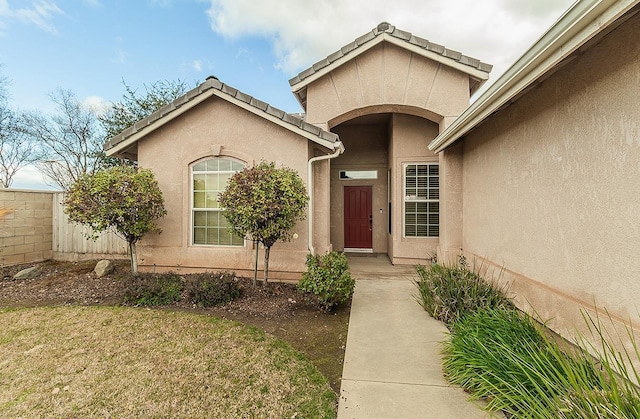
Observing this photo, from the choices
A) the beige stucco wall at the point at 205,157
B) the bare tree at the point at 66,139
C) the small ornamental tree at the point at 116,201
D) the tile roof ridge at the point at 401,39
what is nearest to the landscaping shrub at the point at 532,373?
the beige stucco wall at the point at 205,157

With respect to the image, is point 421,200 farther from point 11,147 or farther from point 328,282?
point 11,147

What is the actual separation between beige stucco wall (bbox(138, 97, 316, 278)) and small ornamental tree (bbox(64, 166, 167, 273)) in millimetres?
670

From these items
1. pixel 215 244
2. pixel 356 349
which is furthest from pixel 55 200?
pixel 356 349

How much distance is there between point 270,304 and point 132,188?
169 inches

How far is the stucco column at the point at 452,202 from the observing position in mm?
7785

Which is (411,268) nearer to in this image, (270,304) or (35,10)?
(270,304)

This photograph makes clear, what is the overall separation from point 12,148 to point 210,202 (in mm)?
18307

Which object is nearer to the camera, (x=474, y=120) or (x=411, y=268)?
(x=474, y=120)

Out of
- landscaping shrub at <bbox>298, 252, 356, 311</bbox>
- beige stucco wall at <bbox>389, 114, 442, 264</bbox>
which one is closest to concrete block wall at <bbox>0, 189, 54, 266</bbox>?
landscaping shrub at <bbox>298, 252, 356, 311</bbox>

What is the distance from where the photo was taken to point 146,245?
7.64m

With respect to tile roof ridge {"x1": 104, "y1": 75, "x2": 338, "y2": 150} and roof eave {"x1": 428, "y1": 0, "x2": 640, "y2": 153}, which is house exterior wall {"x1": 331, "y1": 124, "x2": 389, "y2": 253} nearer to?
tile roof ridge {"x1": 104, "y1": 75, "x2": 338, "y2": 150}

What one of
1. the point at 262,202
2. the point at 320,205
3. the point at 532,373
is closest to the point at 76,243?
the point at 262,202

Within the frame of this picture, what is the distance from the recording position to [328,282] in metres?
5.28

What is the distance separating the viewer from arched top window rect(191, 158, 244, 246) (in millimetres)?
7453
